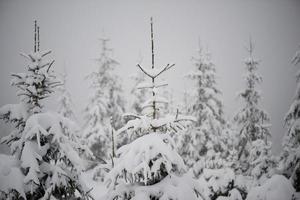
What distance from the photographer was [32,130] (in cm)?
698

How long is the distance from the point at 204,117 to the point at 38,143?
699 inches

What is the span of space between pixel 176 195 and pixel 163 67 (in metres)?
3.15

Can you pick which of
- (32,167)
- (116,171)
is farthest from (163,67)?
(32,167)

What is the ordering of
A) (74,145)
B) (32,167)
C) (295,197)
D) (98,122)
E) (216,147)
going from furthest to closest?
(98,122), (216,147), (295,197), (74,145), (32,167)

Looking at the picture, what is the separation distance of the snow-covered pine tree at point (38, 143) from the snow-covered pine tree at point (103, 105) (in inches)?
834

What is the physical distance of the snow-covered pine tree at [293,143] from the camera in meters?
10.7

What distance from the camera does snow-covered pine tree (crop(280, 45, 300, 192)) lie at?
35.2 feet

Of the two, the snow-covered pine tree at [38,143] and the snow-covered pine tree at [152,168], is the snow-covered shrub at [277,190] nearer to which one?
the snow-covered pine tree at [152,168]

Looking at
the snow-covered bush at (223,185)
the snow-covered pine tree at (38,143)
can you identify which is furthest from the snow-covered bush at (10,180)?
the snow-covered bush at (223,185)

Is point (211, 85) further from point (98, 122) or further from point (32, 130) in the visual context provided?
point (32, 130)

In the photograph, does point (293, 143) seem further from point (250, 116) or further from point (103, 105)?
point (103, 105)

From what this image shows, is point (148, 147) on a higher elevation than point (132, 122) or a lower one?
lower

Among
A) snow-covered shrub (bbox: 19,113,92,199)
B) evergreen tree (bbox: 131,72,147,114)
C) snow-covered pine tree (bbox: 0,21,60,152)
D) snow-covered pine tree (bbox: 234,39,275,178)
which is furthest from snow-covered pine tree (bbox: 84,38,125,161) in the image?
snow-covered shrub (bbox: 19,113,92,199)

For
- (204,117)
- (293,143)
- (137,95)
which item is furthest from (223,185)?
(137,95)
